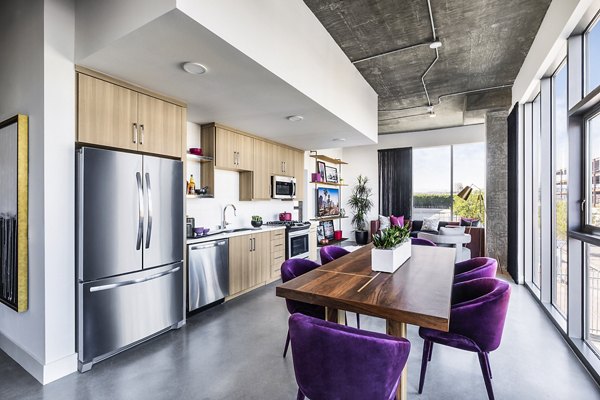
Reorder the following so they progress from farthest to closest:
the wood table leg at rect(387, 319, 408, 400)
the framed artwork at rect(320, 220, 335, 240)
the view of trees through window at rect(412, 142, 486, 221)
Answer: the framed artwork at rect(320, 220, 335, 240)
the view of trees through window at rect(412, 142, 486, 221)
the wood table leg at rect(387, 319, 408, 400)

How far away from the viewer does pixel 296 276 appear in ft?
A: 8.50

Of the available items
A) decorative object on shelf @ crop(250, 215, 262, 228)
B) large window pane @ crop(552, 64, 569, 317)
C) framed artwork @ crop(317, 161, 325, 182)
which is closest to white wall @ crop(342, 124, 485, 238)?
framed artwork @ crop(317, 161, 325, 182)

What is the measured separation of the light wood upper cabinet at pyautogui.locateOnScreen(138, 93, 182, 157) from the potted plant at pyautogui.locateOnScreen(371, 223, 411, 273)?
7.56ft

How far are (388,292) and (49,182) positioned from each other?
262cm

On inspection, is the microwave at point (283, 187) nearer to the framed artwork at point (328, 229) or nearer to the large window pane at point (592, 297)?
the framed artwork at point (328, 229)

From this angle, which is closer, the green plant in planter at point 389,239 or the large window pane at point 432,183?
the green plant in planter at point 389,239

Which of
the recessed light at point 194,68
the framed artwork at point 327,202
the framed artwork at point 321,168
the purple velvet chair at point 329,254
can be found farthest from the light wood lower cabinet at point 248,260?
the framed artwork at point 321,168

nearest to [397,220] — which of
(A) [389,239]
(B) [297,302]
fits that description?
(A) [389,239]

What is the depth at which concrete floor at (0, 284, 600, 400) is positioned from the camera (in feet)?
6.86

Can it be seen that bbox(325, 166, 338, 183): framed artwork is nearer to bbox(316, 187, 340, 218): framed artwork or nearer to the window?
bbox(316, 187, 340, 218): framed artwork

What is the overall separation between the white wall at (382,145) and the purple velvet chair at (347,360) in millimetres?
8129

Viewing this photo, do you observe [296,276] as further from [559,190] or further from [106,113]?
[559,190]

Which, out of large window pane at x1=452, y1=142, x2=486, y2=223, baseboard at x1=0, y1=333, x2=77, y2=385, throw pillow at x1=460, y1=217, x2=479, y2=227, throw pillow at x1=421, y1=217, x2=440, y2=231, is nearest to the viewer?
baseboard at x1=0, y1=333, x2=77, y2=385

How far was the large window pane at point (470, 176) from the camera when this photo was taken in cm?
767
